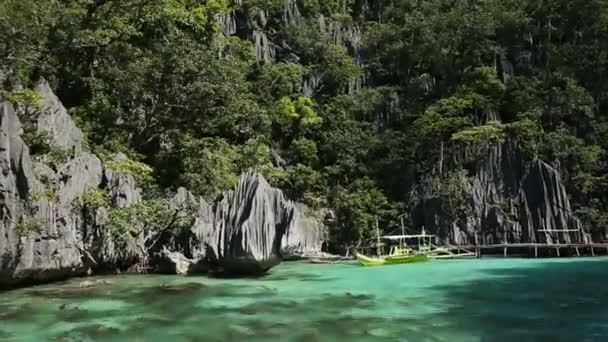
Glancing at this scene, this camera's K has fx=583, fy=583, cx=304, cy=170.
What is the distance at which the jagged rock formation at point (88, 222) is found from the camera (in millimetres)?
16984

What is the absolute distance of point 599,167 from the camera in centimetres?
3469

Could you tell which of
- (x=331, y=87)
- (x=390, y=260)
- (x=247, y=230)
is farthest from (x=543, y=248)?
(x=247, y=230)

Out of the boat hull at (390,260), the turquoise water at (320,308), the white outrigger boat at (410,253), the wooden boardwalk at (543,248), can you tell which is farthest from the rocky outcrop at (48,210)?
the wooden boardwalk at (543,248)

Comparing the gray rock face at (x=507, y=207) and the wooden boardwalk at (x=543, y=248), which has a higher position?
the gray rock face at (x=507, y=207)

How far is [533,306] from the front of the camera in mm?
13953

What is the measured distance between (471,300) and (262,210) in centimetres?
857

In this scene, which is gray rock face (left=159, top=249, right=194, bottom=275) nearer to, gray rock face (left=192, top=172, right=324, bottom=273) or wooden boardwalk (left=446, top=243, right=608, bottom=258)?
gray rock face (left=192, top=172, right=324, bottom=273)

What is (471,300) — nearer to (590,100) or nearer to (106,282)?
(106,282)

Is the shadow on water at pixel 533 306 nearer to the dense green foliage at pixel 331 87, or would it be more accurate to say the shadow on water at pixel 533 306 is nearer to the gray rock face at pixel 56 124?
the dense green foliage at pixel 331 87

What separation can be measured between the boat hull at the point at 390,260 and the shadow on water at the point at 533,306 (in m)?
5.29

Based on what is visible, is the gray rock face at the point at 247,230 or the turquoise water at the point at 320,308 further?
the gray rock face at the point at 247,230

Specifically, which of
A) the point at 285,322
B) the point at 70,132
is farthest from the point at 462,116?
the point at 285,322

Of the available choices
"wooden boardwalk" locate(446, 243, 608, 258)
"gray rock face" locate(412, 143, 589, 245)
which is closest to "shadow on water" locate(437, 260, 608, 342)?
"wooden boardwalk" locate(446, 243, 608, 258)

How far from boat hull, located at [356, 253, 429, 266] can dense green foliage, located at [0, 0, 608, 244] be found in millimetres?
5768
